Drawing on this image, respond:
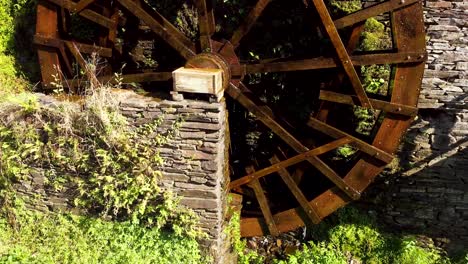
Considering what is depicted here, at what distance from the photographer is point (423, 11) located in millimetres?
4188

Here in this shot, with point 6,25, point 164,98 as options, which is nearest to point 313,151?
point 164,98

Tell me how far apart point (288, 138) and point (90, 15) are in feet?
7.41

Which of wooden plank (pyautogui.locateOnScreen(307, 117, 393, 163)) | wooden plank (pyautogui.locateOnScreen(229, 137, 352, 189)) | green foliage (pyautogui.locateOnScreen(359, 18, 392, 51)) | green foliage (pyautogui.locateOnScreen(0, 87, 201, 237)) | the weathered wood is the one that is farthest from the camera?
green foliage (pyautogui.locateOnScreen(359, 18, 392, 51))

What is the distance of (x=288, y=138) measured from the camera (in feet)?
14.4

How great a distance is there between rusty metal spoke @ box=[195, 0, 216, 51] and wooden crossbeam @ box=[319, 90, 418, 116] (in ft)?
3.81

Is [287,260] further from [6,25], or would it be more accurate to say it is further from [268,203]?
[6,25]

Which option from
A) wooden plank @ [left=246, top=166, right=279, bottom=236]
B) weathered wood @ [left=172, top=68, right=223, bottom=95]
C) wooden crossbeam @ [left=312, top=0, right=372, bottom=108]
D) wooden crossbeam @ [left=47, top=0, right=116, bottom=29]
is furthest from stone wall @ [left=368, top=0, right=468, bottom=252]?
wooden crossbeam @ [left=47, top=0, right=116, bottom=29]

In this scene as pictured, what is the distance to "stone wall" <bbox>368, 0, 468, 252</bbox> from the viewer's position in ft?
13.9

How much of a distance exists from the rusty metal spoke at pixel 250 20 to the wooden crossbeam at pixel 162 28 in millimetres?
435

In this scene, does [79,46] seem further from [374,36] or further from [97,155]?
[374,36]

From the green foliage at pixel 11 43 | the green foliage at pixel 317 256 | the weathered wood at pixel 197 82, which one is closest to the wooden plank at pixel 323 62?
the weathered wood at pixel 197 82

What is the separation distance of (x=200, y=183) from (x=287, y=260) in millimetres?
1717

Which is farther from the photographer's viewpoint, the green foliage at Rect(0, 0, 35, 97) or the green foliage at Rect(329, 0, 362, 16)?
the green foliage at Rect(0, 0, 35, 97)

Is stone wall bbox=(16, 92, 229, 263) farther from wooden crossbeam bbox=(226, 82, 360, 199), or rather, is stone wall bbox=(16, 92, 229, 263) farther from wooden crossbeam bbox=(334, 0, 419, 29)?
wooden crossbeam bbox=(334, 0, 419, 29)
